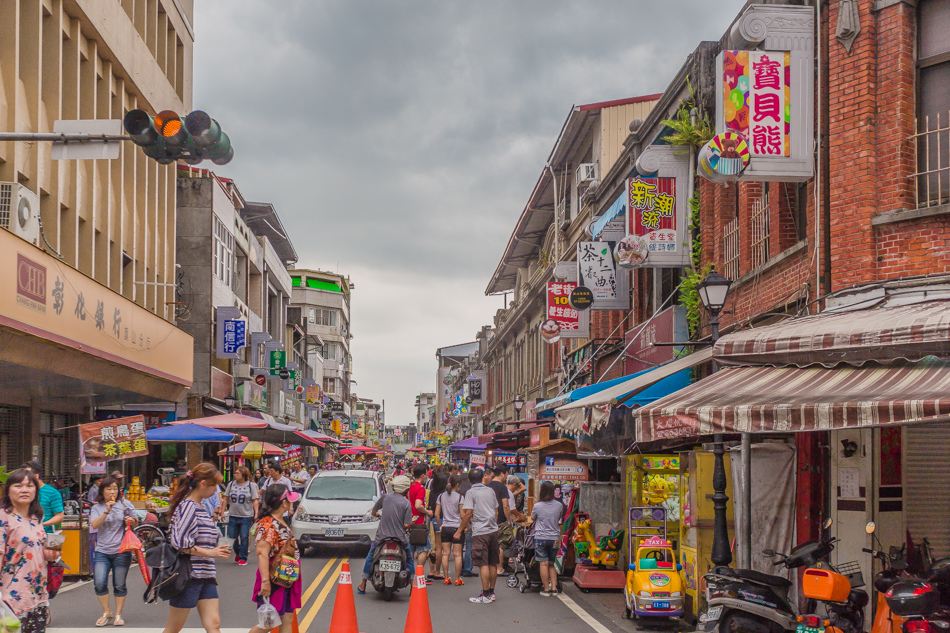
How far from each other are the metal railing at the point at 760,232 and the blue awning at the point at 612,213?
13.1 feet

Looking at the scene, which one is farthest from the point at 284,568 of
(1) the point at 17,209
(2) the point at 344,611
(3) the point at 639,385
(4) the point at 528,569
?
(1) the point at 17,209

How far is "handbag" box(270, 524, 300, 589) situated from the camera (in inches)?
340

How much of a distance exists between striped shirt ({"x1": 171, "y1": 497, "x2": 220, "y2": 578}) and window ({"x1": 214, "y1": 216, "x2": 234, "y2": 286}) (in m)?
30.4

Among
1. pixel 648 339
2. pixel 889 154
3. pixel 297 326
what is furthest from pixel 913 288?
pixel 297 326

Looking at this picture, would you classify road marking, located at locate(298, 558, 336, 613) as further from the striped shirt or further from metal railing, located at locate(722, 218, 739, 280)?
metal railing, located at locate(722, 218, 739, 280)

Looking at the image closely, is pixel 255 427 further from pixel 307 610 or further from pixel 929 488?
pixel 929 488

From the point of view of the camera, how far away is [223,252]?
39750 mm

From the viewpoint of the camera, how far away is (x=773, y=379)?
34.8ft

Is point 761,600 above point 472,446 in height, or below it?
above

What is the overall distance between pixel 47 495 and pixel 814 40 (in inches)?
455

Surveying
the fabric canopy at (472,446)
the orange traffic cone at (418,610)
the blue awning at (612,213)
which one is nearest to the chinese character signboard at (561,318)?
the blue awning at (612,213)

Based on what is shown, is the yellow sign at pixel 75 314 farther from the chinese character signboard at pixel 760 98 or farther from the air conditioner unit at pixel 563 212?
the air conditioner unit at pixel 563 212

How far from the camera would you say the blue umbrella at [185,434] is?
21.6m

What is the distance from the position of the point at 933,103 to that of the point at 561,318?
670 inches
